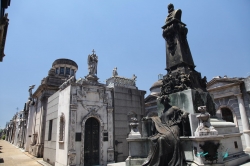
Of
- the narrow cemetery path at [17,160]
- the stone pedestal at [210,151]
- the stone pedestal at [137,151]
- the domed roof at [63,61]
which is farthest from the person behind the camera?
the domed roof at [63,61]

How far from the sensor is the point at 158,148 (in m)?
6.09

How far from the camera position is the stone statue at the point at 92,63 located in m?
15.9

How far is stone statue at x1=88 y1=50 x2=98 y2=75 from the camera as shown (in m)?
15.9

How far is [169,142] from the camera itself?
234 inches

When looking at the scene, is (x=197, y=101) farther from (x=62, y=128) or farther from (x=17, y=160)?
(x=17, y=160)

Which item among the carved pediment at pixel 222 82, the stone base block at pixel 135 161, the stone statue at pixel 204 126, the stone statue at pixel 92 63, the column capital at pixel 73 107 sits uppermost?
the stone statue at pixel 92 63

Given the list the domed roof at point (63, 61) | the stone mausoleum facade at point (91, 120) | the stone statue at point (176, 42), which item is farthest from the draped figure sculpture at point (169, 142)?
the domed roof at point (63, 61)

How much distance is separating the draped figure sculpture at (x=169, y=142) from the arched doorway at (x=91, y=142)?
780 cm

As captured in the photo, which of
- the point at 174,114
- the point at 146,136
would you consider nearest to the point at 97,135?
the point at 146,136

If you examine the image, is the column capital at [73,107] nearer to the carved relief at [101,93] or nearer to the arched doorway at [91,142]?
the arched doorway at [91,142]

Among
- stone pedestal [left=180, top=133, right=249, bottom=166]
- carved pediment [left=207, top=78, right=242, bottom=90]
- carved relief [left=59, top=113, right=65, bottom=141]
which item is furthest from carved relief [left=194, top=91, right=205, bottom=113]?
carved pediment [left=207, top=78, right=242, bottom=90]

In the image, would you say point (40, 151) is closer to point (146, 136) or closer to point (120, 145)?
point (120, 145)

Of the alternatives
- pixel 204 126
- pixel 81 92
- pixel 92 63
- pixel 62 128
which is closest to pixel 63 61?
pixel 92 63

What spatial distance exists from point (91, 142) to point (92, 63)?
6964 mm
